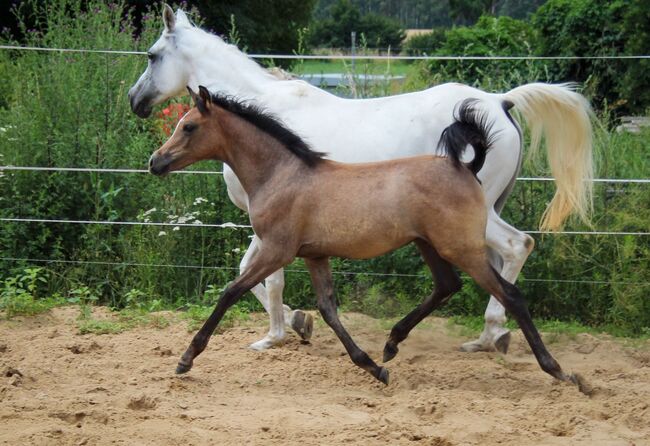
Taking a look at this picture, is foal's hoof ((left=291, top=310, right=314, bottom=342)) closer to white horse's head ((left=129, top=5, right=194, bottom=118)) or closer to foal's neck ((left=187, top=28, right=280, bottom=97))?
foal's neck ((left=187, top=28, right=280, bottom=97))

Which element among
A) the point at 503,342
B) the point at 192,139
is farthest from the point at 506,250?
the point at 192,139

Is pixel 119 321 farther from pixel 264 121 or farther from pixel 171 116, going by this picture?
pixel 171 116

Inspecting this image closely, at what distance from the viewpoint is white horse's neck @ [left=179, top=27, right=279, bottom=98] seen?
672 cm

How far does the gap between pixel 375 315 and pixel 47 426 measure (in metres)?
Result: 3.41

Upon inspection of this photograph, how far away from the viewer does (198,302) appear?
780 centimetres

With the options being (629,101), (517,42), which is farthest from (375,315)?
(517,42)

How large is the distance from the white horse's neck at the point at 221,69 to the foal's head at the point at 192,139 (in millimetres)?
916

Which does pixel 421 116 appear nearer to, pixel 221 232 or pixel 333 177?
pixel 333 177

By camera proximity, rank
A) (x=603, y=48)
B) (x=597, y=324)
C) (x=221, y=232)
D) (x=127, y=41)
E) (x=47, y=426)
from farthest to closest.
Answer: (x=603, y=48), (x=127, y=41), (x=221, y=232), (x=597, y=324), (x=47, y=426)

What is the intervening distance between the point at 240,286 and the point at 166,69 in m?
2.02

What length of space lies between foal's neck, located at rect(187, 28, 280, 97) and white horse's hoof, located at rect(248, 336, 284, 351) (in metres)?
1.61

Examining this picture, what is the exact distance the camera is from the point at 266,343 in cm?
642

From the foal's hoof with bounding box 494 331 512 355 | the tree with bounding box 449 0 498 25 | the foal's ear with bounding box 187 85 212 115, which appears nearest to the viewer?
the foal's ear with bounding box 187 85 212 115

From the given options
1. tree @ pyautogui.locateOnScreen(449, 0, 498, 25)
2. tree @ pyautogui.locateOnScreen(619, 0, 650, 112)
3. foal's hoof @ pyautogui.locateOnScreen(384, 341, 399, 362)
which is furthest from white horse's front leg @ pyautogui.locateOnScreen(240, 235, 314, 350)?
tree @ pyautogui.locateOnScreen(449, 0, 498, 25)
